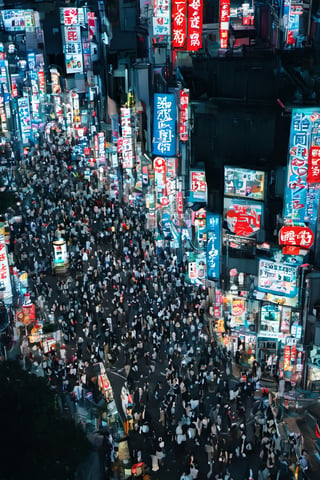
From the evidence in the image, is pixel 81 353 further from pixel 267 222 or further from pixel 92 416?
pixel 267 222

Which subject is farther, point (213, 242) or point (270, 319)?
point (213, 242)

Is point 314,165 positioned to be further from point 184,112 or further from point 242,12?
point 242,12

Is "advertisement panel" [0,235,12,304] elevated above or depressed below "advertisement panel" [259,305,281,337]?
above

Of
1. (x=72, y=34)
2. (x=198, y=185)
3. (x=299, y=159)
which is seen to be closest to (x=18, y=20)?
(x=72, y=34)

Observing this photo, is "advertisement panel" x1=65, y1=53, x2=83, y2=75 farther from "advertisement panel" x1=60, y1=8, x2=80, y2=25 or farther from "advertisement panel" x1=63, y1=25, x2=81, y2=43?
"advertisement panel" x1=60, y1=8, x2=80, y2=25

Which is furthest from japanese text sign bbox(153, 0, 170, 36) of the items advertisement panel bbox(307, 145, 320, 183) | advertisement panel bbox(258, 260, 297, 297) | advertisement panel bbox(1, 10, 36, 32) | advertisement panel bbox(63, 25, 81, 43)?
advertisement panel bbox(1, 10, 36, 32)

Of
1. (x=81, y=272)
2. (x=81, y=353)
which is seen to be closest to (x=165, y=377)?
(x=81, y=353)
